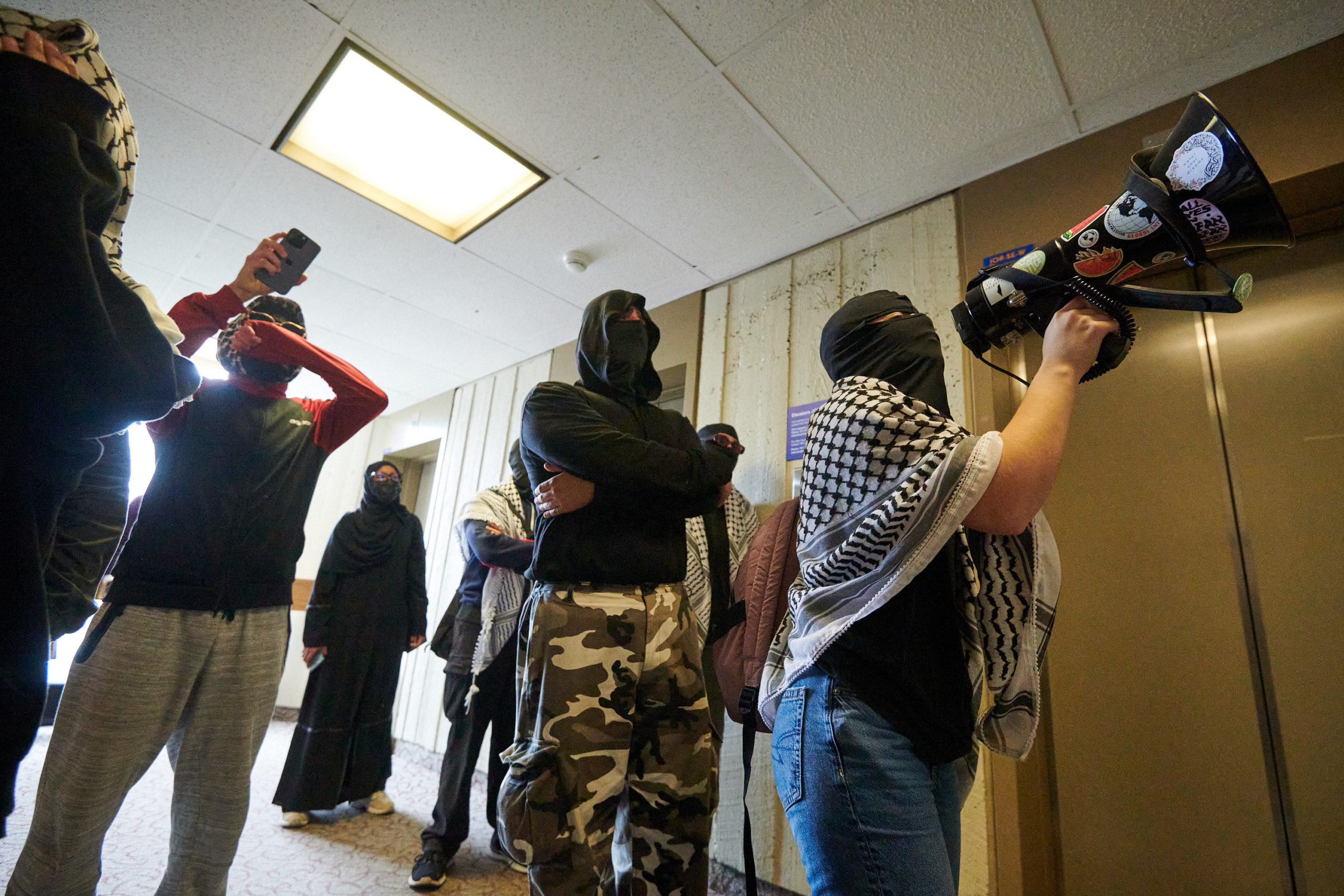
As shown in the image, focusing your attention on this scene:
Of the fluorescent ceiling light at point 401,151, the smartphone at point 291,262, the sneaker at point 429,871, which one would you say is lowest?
the sneaker at point 429,871

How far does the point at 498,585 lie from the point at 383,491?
1.14m

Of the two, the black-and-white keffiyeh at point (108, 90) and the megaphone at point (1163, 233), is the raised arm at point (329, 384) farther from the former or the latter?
the megaphone at point (1163, 233)

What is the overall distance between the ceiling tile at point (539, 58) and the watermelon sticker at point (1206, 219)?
4.74 feet

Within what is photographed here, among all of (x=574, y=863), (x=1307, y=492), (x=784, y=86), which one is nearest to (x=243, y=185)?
(x=784, y=86)

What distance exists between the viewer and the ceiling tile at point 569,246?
101 inches

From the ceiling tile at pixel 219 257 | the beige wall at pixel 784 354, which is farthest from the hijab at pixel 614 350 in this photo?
the ceiling tile at pixel 219 257

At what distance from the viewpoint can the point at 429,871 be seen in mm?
1984

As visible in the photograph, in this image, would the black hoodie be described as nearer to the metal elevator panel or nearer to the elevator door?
the metal elevator panel

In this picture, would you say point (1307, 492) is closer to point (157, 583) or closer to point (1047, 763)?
point (1047, 763)

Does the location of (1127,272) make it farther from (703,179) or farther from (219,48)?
(219,48)

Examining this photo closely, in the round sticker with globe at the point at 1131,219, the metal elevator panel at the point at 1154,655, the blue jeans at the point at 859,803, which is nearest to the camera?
the blue jeans at the point at 859,803

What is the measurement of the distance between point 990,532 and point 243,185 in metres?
3.05

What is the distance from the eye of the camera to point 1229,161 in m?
0.78

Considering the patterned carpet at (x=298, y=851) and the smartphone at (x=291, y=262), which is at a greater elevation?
the smartphone at (x=291, y=262)
